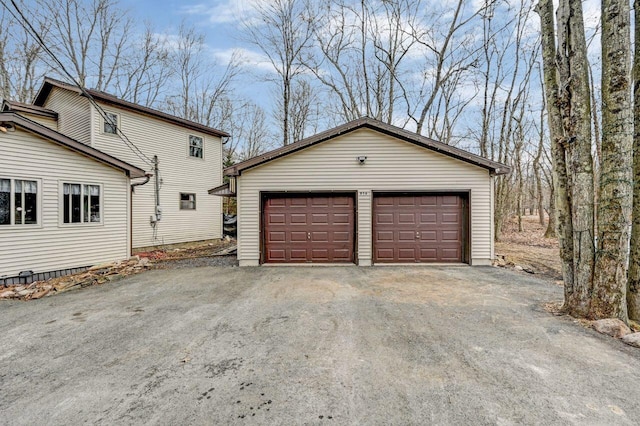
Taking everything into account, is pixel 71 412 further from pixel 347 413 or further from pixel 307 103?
pixel 307 103

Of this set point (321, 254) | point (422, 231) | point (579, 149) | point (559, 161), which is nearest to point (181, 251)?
point (321, 254)

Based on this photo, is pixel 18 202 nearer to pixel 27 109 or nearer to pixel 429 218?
pixel 27 109

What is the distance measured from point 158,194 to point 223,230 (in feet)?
14.1

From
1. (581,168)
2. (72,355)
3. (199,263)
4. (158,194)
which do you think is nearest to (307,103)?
(158,194)

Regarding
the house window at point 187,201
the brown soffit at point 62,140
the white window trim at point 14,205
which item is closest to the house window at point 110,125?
the brown soffit at point 62,140

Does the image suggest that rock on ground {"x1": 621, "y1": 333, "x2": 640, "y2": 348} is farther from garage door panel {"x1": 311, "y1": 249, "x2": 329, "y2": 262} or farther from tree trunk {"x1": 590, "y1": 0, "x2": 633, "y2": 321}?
garage door panel {"x1": 311, "y1": 249, "x2": 329, "y2": 262}

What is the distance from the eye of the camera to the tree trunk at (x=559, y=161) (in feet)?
15.3

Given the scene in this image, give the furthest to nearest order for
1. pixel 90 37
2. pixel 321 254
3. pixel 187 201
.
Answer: pixel 90 37 → pixel 187 201 → pixel 321 254

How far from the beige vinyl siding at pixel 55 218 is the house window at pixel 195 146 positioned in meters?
4.93

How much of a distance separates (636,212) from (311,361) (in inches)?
211

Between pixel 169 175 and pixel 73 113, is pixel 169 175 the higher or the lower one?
the lower one

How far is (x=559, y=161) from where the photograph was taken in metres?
4.74

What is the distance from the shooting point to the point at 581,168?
438cm

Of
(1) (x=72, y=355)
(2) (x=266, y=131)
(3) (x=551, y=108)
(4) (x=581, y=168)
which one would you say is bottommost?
(1) (x=72, y=355)
